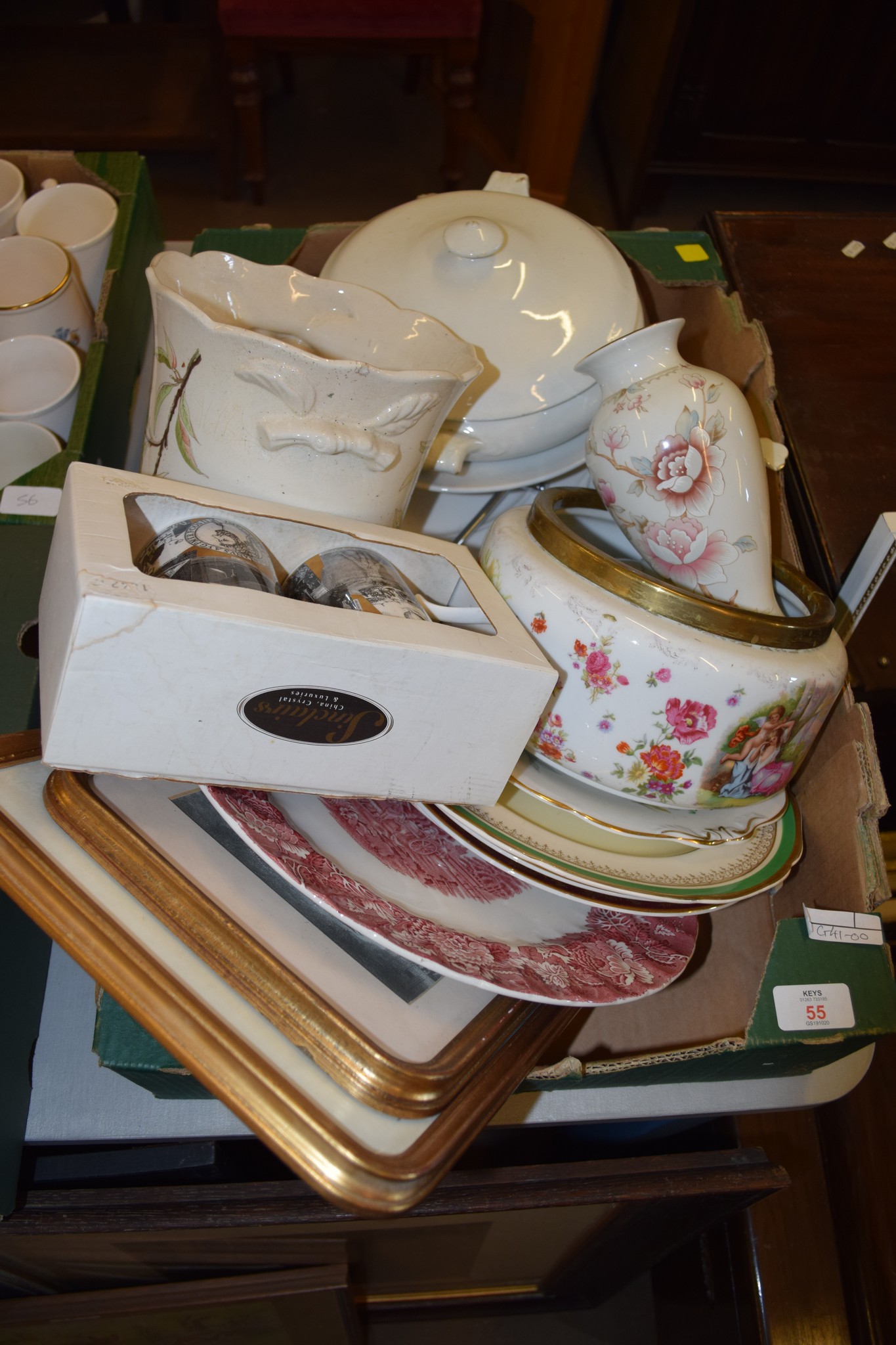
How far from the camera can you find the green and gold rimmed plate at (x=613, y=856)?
0.60 metres

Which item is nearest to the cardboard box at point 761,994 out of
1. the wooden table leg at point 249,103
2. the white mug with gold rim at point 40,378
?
the white mug with gold rim at point 40,378

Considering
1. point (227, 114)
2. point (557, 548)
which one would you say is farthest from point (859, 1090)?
point (227, 114)

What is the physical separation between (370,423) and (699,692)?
27 centimetres

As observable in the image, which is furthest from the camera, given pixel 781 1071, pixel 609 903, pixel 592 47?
pixel 592 47

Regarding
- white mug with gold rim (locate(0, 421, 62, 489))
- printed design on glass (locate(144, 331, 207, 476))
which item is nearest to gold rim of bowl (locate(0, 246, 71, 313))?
white mug with gold rim (locate(0, 421, 62, 489))

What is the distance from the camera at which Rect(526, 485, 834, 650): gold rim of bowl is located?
1.91 feet

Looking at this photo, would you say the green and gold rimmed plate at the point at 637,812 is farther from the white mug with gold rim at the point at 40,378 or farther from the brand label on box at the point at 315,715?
the white mug with gold rim at the point at 40,378

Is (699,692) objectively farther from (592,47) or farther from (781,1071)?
(592,47)

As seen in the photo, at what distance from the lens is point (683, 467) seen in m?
0.61

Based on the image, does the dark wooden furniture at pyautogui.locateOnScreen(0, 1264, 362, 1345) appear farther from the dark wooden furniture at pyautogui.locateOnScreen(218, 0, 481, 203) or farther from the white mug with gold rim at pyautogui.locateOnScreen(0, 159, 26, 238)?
the dark wooden furniture at pyautogui.locateOnScreen(218, 0, 481, 203)

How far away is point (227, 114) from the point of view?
2105 mm

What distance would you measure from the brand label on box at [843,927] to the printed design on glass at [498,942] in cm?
10

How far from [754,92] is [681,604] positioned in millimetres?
1969

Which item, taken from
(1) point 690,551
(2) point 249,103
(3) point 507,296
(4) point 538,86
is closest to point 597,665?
(1) point 690,551
